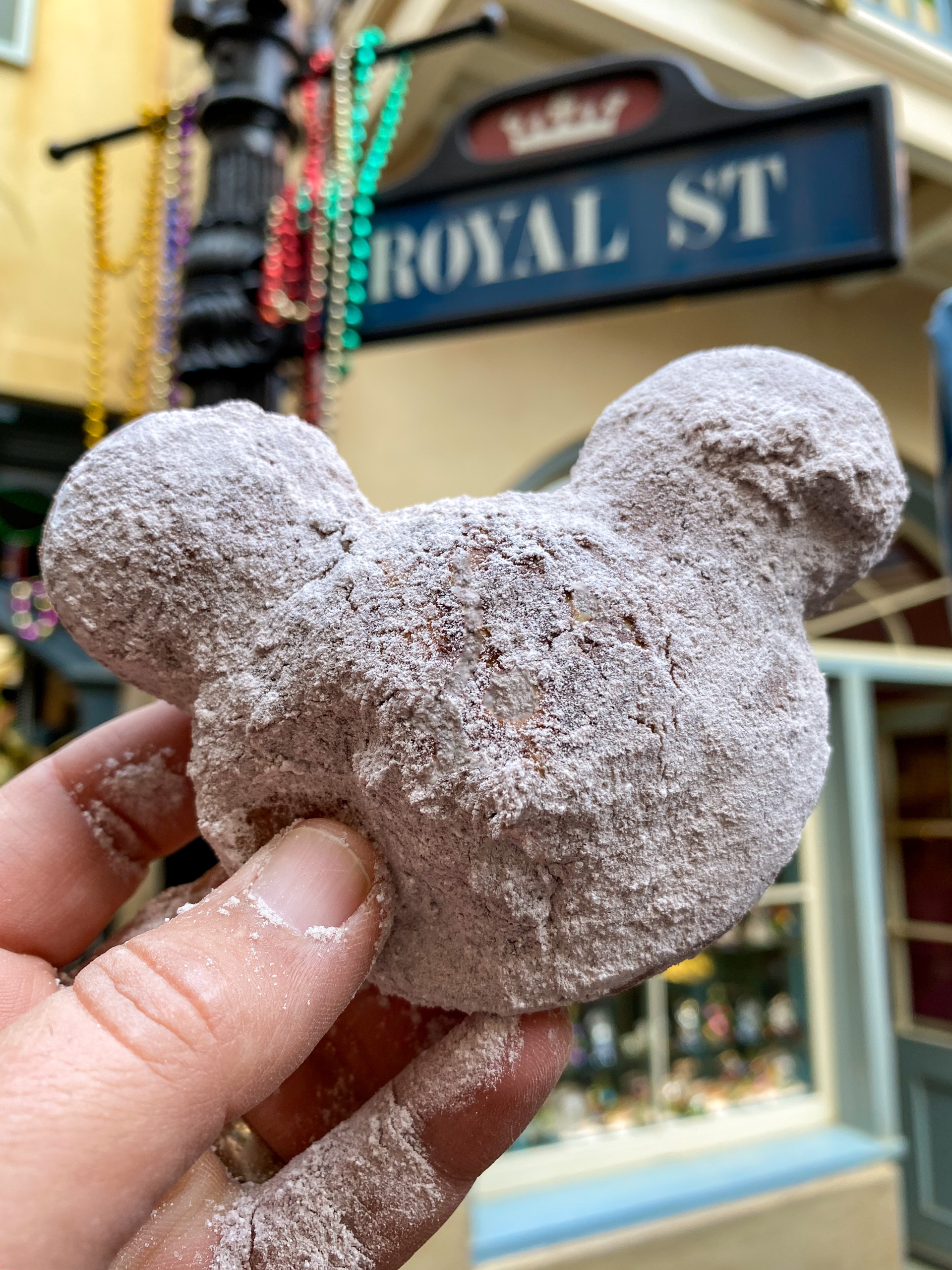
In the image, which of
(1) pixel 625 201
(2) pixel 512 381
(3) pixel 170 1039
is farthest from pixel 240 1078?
(2) pixel 512 381

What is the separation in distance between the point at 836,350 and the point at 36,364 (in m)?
2.18

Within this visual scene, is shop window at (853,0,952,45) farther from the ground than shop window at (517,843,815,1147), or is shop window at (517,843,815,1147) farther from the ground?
shop window at (853,0,952,45)

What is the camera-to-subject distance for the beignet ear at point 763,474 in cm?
58

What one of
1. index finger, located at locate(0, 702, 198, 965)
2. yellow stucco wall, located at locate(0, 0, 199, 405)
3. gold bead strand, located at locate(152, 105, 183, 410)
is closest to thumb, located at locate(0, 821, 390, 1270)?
index finger, located at locate(0, 702, 198, 965)

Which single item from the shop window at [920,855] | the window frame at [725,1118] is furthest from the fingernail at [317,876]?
the shop window at [920,855]

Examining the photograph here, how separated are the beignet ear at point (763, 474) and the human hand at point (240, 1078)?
0.32 meters

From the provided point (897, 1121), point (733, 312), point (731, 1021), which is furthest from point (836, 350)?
point (897, 1121)

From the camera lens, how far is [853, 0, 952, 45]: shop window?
2.11 m

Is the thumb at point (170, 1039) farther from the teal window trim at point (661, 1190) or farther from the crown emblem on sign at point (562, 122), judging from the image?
the teal window trim at point (661, 1190)

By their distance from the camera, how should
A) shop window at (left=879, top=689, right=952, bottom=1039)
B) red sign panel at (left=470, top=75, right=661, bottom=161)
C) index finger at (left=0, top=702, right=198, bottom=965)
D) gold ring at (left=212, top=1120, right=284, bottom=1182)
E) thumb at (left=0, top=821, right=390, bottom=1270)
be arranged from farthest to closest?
shop window at (left=879, top=689, right=952, bottom=1039) < red sign panel at (left=470, top=75, right=661, bottom=161) < index finger at (left=0, top=702, right=198, bottom=965) < gold ring at (left=212, top=1120, right=284, bottom=1182) < thumb at (left=0, top=821, right=390, bottom=1270)

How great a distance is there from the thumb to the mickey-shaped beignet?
0.05 metres

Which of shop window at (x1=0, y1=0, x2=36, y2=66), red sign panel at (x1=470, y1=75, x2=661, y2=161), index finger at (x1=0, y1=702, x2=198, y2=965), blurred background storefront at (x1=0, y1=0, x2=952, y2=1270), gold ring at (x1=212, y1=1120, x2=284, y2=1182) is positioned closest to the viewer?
gold ring at (x1=212, y1=1120, x2=284, y2=1182)

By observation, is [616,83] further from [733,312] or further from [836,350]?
[836,350]

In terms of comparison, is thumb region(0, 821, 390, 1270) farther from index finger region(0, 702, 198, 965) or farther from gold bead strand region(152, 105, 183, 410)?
gold bead strand region(152, 105, 183, 410)
